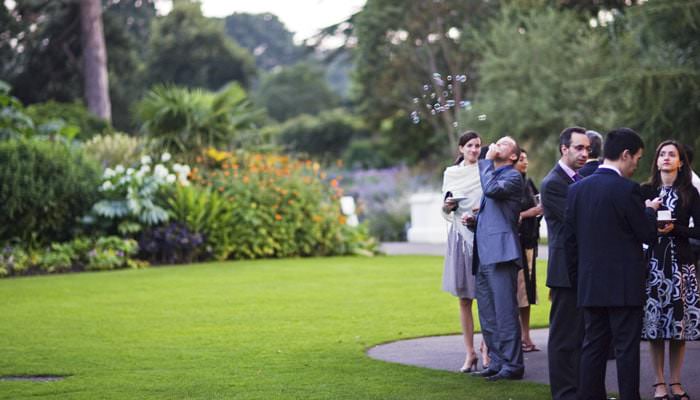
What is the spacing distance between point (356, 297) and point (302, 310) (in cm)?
144

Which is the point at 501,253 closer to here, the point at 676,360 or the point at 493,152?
the point at 493,152

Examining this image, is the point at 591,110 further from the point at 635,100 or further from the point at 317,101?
the point at 317,101

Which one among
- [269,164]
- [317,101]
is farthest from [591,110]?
[317,101]

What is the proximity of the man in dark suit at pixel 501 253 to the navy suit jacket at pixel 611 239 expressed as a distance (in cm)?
146

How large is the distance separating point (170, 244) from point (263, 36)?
6811cm

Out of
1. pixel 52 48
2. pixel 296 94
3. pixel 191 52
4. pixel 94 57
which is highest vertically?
pixel 191 52

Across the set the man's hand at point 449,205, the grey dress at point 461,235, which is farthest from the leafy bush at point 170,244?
the man's hand at point 449,205

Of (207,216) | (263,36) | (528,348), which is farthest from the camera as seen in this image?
(263,36)

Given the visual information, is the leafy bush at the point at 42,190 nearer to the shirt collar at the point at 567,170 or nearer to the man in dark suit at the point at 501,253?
the man in dark suit at the point at 501,253

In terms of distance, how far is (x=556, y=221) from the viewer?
7297 mm

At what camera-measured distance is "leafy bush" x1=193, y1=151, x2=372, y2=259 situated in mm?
20688

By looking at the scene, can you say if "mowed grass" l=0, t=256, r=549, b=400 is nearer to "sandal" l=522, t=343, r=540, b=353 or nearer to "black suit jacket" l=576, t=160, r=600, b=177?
"sandal" l=522, t=343, r=540, b=353

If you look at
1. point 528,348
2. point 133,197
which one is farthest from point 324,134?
point 528,348

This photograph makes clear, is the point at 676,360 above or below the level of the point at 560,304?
below
